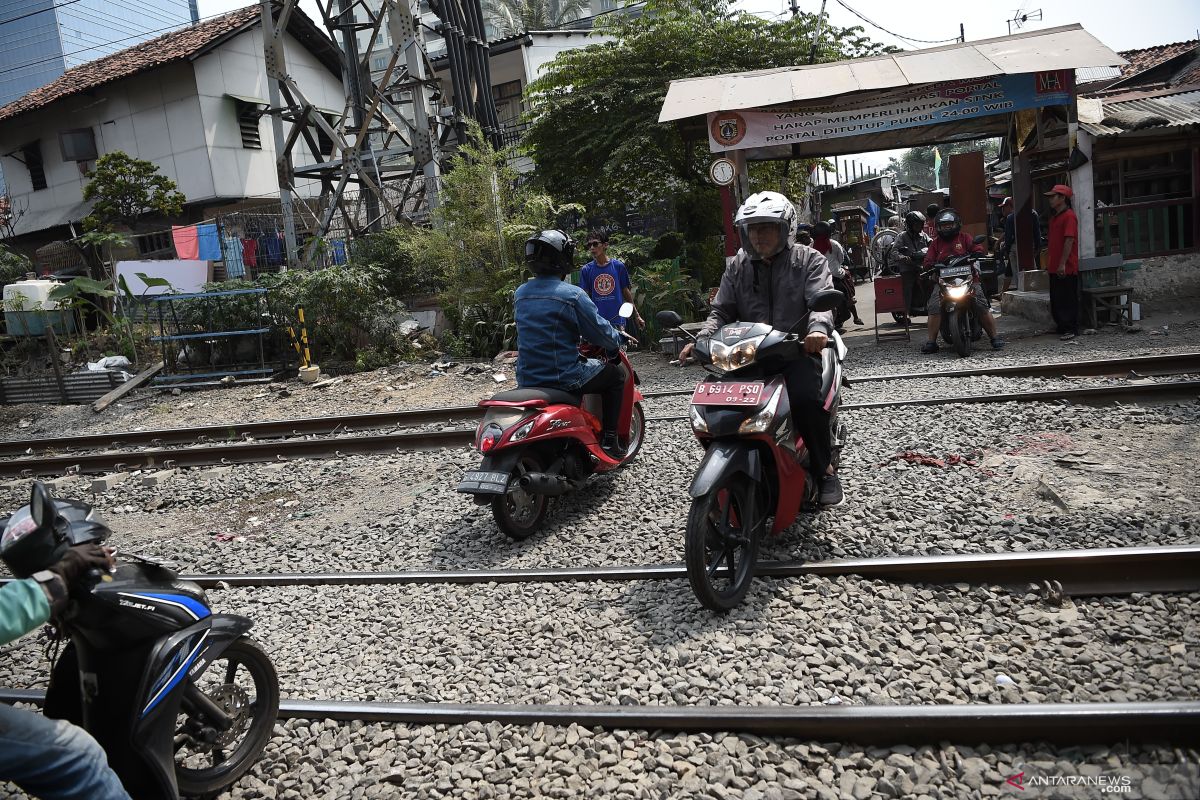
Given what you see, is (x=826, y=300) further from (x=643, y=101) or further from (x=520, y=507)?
(x=643, y=101)

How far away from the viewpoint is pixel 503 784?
2.99 meters

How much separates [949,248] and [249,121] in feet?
73.9

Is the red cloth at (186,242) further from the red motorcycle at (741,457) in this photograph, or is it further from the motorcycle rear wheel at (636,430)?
the red motorcycle at (741,457)

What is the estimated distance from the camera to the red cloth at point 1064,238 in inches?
413

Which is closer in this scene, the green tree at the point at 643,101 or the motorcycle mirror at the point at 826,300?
the motorcycle mirror at the point at 826,300

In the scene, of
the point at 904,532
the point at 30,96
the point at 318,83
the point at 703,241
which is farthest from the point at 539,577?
the point at 30,96

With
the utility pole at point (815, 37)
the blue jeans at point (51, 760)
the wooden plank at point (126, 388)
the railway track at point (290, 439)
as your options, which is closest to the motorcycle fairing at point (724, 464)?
the blue jeans at point (51, 760)

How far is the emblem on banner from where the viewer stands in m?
12.3

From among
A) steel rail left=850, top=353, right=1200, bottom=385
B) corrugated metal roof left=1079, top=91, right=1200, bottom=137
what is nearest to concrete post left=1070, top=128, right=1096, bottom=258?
corrugated metal roof left=1079, top=91, right=1200, bottom=137

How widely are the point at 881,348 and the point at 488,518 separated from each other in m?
7.82

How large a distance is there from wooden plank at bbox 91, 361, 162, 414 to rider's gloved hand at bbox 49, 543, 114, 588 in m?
12.7

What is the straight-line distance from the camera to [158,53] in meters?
24.4

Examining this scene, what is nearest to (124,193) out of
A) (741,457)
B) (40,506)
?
(741,457)

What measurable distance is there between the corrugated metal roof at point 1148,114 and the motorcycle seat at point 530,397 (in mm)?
11677
